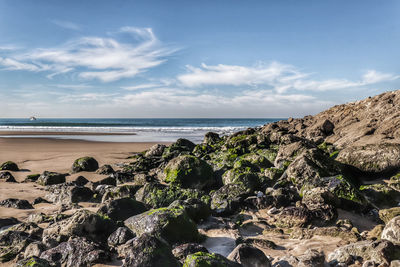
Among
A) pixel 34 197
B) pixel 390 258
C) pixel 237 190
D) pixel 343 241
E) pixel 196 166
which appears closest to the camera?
pixel 390 258

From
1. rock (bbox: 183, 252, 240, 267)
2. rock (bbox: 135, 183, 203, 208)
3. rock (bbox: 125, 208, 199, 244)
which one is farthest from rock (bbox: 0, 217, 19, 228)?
rock (bbox: 183, 252, 240, 267)

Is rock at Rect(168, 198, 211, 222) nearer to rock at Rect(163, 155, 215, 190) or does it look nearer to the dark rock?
rock at Rect(163, 155, 215, 190)

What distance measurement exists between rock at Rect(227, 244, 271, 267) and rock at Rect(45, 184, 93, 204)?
492 centimetres

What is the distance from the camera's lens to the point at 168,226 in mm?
4242

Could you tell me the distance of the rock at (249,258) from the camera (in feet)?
11.0

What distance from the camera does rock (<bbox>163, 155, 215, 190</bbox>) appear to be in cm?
820

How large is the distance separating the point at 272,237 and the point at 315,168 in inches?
114

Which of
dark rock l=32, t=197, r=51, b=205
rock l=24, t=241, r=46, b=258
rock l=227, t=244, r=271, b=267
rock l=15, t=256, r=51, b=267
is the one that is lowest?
dark rock l=32, t=197, r=51, b=205

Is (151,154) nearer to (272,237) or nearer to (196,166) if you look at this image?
(196,166)

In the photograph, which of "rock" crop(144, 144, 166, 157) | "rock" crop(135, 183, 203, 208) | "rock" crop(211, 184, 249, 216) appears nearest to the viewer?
"rock" crop(211, 184, 249, 216)

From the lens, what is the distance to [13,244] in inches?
172

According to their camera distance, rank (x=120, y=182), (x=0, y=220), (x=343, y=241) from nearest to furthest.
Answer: (x=343, y=241), (x=0, y=220), (x=120, y=182)

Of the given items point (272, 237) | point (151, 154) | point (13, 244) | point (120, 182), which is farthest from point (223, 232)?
point (151, 154)

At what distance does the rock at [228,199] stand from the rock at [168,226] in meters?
1.35
